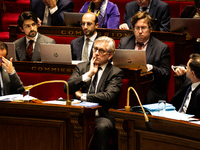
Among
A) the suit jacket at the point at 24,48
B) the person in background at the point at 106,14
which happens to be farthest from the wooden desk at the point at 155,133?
the person in background at the point at 106,14

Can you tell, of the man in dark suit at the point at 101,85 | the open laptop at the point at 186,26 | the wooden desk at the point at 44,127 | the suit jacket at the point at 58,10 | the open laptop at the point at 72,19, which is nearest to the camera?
the wooden desk at the point at 44,127

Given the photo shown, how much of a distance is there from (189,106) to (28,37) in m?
1.77

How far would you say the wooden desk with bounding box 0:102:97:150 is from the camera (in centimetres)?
181

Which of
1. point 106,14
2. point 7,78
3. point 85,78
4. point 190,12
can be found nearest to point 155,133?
point 85,78

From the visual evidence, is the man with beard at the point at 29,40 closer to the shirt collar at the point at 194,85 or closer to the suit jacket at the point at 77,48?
the suit jacket at the point at 77,48

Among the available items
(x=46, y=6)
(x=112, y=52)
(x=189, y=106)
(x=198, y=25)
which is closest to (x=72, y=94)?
(x=112, y=52)

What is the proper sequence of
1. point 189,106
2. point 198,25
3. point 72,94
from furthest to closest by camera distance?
point 198,25 < point 72,94 < point 189,106

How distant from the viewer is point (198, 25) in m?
2.96

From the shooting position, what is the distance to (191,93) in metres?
2.00

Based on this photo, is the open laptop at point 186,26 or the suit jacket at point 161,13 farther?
the suit jacket at point 161,13

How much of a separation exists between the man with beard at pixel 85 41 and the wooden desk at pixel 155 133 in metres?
1.36

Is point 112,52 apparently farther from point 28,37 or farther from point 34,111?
point 28,37

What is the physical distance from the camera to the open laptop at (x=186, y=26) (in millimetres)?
2952

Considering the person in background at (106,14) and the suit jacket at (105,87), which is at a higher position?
the person in background at (106,14)
